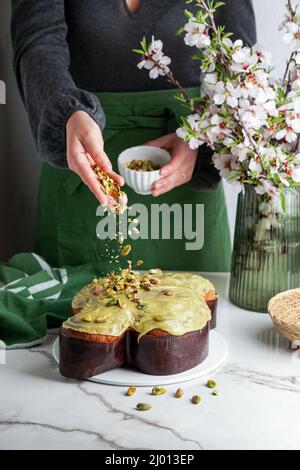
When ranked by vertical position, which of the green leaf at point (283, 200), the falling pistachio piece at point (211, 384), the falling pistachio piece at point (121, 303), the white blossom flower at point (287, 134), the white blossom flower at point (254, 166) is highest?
the white blossom flower at point (287, 134)

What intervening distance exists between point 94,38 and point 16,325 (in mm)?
764

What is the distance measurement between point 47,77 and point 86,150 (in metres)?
0.23

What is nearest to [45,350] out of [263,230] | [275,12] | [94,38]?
[263,230]

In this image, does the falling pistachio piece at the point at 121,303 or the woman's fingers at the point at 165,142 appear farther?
the woman's fingers at the point at 165,142

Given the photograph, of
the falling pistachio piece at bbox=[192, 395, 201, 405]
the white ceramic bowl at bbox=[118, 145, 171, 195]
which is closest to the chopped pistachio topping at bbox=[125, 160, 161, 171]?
the white ceramic bowl at bbox=[118, 145, 171, 195]

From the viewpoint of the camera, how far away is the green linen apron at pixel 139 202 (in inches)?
64.2

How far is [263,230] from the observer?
1.29 m

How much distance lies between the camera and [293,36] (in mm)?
1177

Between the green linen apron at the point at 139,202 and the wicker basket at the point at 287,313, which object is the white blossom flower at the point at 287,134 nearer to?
the wicker basket at the point at 287,313

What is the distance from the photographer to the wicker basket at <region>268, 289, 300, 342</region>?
1.12 meters

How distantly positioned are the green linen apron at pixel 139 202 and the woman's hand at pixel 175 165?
116 mm

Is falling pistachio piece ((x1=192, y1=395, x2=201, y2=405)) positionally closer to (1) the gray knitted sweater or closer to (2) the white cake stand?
(2) the white cake stand

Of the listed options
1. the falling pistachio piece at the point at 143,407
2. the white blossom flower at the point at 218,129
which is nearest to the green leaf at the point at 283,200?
the white blossom flower at the point at 218,129
